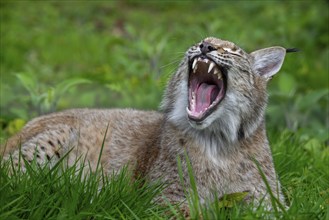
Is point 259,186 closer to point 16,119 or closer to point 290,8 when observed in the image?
point 16,119

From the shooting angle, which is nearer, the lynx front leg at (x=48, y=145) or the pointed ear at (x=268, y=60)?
the pointed ear at (x=268, y=60)

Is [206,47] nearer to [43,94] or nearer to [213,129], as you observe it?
[213,129]

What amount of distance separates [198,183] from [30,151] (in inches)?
63.8

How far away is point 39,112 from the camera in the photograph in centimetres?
801

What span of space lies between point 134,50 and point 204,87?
23.2ft

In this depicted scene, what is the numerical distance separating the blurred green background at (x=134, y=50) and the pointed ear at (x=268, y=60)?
2.09 ft

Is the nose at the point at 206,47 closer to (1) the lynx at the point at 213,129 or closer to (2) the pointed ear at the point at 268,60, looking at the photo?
(1) the lynx at the point at 213,129

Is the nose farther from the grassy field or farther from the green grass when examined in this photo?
the green grass

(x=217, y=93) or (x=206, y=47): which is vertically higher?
(x=206, y=47)

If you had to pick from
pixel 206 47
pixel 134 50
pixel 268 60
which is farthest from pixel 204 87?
pixel 134 50

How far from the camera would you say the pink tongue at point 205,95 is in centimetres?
539

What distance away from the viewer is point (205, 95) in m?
5.43

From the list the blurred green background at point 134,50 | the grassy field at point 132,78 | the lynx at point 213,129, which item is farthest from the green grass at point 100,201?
the blurred green background at point 134,50

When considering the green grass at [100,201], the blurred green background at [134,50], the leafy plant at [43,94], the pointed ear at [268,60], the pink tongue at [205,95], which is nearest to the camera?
the green grass at [100,201]
